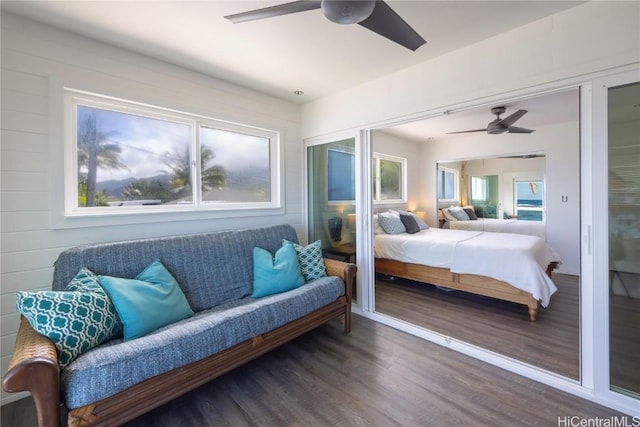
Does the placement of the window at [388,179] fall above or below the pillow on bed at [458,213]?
above

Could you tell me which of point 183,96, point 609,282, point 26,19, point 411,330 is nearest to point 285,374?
point 411,330

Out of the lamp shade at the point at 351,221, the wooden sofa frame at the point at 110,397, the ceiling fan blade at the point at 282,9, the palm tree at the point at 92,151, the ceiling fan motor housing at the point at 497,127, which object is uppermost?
the ceiling fan motor housing at the point at 497,127

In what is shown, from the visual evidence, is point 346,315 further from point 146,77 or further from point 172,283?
point 146,77

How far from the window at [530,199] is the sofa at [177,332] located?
3946mm

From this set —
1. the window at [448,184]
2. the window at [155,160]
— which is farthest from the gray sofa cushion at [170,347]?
the window at [448,184]

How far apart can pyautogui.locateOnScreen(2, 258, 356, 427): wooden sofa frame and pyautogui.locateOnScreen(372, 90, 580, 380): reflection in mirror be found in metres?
1.81

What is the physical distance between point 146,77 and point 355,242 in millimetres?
2624

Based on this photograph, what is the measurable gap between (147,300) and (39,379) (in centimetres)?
66

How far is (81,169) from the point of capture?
220 cm

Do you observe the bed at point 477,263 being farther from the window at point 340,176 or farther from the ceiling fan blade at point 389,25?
the ceiling fan blade at point 389,25

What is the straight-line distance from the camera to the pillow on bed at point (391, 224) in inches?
171

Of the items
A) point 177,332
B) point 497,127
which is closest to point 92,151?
point 177,332

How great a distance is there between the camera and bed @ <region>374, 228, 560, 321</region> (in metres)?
2.84

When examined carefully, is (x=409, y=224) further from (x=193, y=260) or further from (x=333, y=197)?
(x=193, y=260)
